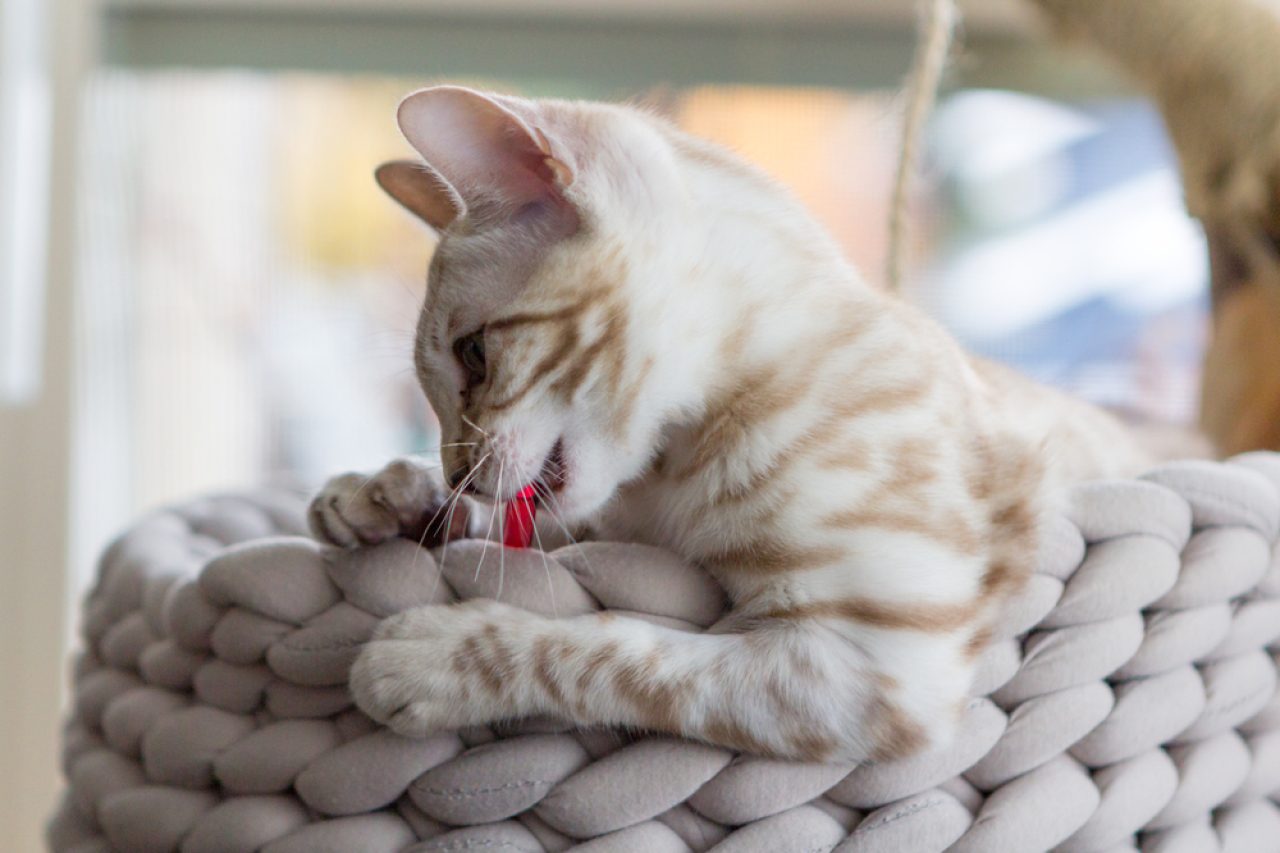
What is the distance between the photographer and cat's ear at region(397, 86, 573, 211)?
2.11 feet

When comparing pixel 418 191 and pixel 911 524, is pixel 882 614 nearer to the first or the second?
pixel 911 524

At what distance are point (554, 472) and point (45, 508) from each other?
1598mm

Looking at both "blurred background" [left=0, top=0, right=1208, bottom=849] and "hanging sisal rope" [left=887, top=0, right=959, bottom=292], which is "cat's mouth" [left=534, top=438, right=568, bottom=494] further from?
"blurred background" [left=0, top=0, right=1208, bottom=849]

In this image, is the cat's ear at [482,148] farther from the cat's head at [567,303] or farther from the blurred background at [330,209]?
the blurred background at [330,209]

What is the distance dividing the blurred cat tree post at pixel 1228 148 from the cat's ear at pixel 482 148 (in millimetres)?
727

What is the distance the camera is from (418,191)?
85cm

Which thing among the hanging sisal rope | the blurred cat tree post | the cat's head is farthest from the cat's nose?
the blurred cat tree post

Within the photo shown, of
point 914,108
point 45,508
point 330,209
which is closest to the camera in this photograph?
point 914,108

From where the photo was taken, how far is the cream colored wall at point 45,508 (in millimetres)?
1938

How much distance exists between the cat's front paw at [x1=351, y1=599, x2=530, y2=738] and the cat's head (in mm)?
106

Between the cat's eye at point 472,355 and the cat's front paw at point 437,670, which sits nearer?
the cat's front paw at point 437,670

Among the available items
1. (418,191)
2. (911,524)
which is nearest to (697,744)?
(911,524)

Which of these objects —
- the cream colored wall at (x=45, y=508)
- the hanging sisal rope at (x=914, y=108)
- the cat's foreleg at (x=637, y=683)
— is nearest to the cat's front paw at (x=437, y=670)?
the cat's foreleg at (x=637, y=683)

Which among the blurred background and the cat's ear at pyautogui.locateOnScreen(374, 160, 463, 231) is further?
the blurred background
